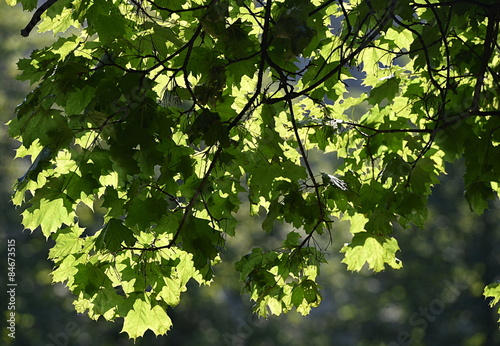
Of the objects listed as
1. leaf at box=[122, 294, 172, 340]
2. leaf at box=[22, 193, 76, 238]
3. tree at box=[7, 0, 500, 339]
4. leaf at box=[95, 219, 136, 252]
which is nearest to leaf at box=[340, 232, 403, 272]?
tree at box=[7, 0, 500, 339]

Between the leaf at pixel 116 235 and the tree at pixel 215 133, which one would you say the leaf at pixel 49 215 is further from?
the leaf at pixel 116 235

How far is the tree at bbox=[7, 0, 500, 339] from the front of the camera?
125 inches

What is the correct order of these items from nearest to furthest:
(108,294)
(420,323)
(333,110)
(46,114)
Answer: (46,114) < (108,294) < (333,110) < (420,323)

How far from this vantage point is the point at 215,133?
9.99ft

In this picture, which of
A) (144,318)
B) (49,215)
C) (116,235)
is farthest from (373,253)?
(49,215)

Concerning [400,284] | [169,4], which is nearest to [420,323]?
[400,284]

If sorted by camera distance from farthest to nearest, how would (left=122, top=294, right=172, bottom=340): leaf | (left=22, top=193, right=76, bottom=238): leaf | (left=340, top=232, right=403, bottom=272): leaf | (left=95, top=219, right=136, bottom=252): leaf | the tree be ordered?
(left=340, top=232, right=403, bottom=272): leaf → (left=122, top=294, right=172, bottom=340): leaf → (left=22, top=193, right=76, bottom=238): leaf → (left=95, top=219, right=136, bottom=252): leaf → the tree

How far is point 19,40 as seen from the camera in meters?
19.2

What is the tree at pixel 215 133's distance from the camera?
10.4 ft

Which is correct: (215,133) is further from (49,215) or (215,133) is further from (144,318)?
(144,318)

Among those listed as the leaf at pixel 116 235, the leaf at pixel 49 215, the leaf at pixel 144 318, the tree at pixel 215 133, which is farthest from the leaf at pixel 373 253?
the leaf at pixel 49 215

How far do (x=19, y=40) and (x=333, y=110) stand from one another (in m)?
16.2

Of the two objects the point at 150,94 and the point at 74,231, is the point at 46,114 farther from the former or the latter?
the point at 74,231

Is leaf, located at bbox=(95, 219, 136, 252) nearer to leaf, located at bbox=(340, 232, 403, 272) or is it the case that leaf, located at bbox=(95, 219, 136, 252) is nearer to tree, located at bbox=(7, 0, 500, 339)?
tree, located at bbox=(7, 0, 500, 339)
